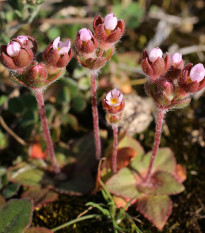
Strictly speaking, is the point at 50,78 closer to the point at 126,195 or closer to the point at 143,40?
the point at 126,195

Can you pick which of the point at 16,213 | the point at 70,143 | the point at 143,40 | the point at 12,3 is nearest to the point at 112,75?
the point at 143,40

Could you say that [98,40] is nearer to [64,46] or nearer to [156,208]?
[64,46]

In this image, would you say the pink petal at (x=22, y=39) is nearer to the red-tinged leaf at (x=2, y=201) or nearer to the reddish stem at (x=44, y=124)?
the reddish stem at (x=44, y=124)

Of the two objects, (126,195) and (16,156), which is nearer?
Result: (126,195)

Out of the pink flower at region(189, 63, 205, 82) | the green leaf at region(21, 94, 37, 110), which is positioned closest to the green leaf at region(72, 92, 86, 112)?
the green leaf at region(21, 94, 37, 110)

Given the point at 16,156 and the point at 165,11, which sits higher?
the point at 165,11

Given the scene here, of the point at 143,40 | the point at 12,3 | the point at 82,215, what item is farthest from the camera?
the point at 143,40

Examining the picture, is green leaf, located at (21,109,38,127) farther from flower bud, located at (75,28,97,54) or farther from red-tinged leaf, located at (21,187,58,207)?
flower bud, located at (75,28,97,54)
